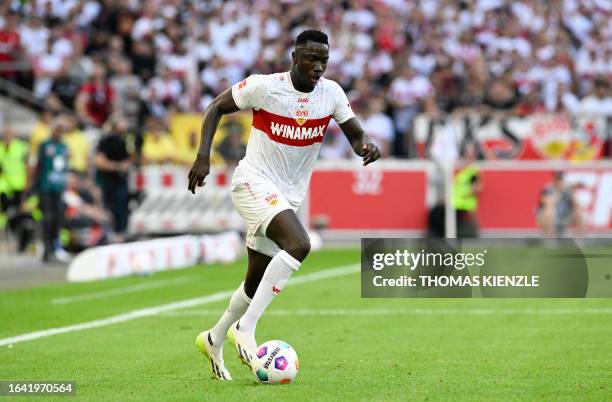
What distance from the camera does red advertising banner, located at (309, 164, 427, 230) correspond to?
24594 millimetres

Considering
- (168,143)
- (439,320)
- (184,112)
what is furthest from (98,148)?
(439,320)

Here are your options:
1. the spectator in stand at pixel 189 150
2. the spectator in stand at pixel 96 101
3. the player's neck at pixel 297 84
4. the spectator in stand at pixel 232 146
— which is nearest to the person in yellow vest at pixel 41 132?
the spectator in stand at pixel 96 101

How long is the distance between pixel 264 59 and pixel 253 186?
18480mm

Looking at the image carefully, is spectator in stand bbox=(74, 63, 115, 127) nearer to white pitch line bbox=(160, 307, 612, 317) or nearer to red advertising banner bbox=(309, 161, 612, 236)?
red advertising banner bbox=(309, 161, 612, 236)

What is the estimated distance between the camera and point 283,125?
8977mm

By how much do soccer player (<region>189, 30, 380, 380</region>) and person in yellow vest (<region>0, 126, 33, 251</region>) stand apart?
1484cm

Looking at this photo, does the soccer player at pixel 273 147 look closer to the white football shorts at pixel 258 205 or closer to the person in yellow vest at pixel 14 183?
the white football shorts at pixel 258 205

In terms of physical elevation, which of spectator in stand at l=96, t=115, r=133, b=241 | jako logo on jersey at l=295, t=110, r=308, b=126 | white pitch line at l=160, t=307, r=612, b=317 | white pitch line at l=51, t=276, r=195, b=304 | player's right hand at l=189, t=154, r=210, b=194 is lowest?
white pitch line at l=51, t=276, r=195, b=304

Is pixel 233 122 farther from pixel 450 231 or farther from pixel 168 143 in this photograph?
pixel 450 231

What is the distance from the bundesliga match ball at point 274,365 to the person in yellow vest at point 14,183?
51.0ft

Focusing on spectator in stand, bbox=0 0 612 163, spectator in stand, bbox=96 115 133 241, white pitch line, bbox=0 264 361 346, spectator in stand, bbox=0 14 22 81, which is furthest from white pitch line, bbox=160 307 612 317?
spectator in stand, bbox=0 14 22 81

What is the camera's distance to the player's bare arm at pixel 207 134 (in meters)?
8.57

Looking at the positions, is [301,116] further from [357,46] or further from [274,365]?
[357,46]

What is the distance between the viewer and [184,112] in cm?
2688
